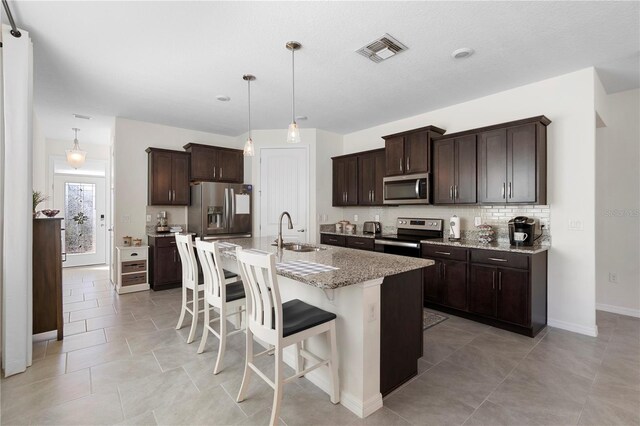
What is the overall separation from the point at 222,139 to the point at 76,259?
415 cm

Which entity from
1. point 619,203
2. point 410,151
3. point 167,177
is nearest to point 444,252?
point 410,151

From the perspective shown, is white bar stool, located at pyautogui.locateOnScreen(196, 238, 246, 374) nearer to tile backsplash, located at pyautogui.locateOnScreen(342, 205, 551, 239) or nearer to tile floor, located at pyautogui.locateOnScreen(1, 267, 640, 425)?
tile floor, located at pyautogui.locateOnScreen(1, 267, 640, 425)

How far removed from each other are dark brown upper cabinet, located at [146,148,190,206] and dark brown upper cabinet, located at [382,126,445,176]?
11.0 ft

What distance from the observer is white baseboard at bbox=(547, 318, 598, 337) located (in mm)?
3053

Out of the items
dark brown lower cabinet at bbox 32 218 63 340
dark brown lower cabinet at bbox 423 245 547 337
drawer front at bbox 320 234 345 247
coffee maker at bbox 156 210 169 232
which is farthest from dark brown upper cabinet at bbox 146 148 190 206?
dark brown lower cabinet at bbox 423 245 547 337

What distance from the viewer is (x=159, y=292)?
460 cm

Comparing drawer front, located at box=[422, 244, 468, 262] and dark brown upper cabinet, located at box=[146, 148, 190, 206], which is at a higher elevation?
dark brown upper cabinet, located at box=[146, 148, 190, 206]

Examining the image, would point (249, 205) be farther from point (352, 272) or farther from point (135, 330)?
point (352, 272)

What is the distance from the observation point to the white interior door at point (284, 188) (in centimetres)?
540

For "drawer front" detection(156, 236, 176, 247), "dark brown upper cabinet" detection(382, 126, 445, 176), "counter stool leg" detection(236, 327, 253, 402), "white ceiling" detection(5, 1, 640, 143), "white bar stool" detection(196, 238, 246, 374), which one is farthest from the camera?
"drawer front" detection(156, 236, 176, 247)

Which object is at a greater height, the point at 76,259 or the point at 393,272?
the point at 393,272

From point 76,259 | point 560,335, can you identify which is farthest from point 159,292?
point 560,335

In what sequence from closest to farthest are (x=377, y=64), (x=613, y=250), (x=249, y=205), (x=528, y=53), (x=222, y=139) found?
(x=528, y=53) → (x=377, y=64) → (x=613, y=250) → (x=249, y=205) → (x=222, y=139)

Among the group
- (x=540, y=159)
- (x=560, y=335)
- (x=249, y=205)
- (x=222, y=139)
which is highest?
(x=222, y=139)
